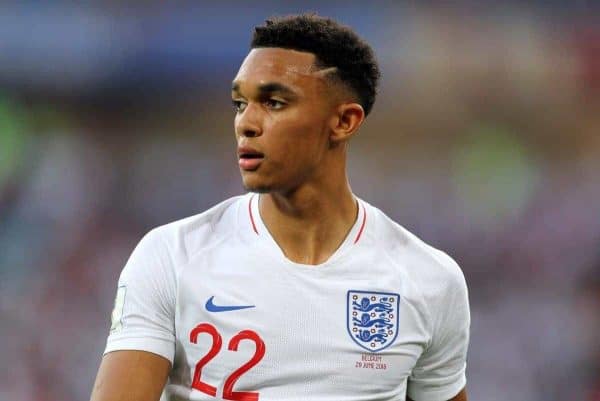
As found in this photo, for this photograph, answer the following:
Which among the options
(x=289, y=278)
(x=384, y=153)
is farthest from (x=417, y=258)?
(x=384, y=153)

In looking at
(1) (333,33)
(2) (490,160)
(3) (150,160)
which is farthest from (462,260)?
(1) (333,33)

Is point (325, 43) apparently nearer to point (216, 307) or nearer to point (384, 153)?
point (216, 307)

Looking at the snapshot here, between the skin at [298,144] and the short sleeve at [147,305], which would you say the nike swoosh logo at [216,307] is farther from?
the skin at [298,144]

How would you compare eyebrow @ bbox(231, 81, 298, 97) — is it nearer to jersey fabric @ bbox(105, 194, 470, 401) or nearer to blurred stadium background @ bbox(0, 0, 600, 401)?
jersey fabric @ bbox(105, 194, 470, 401)

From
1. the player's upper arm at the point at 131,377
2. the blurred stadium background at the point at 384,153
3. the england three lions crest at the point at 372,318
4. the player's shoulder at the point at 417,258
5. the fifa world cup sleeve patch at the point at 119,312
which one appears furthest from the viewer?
the blurred stadium background at the point at 384,153

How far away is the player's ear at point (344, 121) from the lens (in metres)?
2.47

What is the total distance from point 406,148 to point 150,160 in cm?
136

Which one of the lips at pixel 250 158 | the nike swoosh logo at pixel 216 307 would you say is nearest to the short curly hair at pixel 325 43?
the lips at pixel 250 158

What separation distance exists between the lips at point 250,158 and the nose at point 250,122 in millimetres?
34

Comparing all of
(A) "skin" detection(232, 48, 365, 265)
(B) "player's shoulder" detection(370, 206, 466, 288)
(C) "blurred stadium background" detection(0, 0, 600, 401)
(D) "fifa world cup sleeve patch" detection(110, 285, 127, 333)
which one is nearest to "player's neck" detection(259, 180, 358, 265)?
(A) "skin" detection(232, 48, 365, 265)

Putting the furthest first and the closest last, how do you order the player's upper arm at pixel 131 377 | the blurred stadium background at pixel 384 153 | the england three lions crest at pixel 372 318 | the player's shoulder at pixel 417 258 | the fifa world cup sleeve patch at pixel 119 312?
the blurred stadium background at pixel 384 153 < the player's shoulder at pixel 417 258 < the england three lions crest at pixel 372 318 < the fifa world cup sleeve patch at pixel 119 312 < the player's upper arm at pixel 131 377

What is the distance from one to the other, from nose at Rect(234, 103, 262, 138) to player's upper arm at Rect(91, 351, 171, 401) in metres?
0.56

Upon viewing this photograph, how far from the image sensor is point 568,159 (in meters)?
5.29

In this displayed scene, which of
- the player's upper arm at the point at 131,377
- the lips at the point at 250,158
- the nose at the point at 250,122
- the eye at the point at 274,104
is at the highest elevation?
the eye at the point at 274,104
